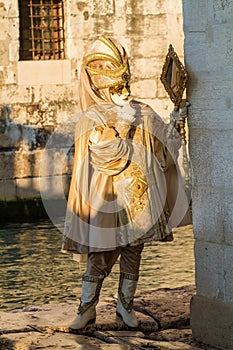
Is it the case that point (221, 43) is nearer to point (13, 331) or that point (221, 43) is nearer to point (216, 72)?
point (216, 72)

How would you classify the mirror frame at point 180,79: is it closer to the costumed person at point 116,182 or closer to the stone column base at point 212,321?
the costumed person at point 116,182

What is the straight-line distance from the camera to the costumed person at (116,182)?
773cm

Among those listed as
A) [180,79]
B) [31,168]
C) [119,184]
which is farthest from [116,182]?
[31,168]

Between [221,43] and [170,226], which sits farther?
[170,226]

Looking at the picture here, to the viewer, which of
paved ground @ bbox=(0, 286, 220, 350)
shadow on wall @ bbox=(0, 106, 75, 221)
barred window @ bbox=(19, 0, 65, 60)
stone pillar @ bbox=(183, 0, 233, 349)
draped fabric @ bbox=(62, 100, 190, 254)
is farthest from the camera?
barred window @ bbox=(19, 0, 65, 60)

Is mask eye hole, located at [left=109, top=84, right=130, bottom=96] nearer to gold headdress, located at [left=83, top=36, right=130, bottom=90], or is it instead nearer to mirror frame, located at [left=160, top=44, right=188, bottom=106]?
gold headdress, located at [left=83, top=36, right=130, bottom=90]

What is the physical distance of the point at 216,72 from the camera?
720 centimetres

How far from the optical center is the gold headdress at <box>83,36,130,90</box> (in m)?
7.89

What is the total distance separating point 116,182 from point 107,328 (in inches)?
36.2

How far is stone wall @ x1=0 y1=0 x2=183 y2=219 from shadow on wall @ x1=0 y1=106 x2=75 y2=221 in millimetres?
12

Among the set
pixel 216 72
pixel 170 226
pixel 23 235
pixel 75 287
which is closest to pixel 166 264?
pixel 75 287

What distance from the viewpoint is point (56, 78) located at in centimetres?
1580

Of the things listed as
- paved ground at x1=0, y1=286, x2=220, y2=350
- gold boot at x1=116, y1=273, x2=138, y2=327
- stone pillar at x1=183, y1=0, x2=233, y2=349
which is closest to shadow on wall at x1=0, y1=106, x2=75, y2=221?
paved ground at x1=0, y1=286, x2=220, y2=350

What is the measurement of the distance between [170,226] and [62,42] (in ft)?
27.9
